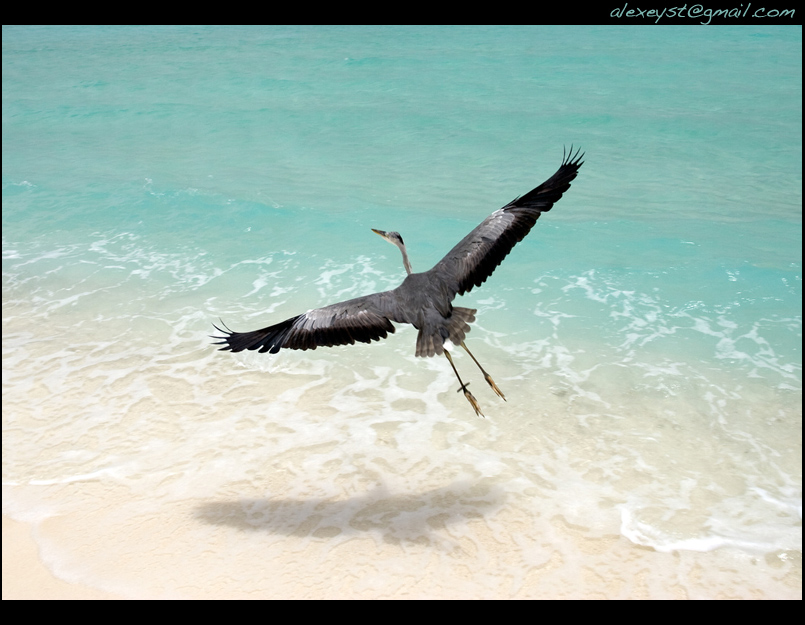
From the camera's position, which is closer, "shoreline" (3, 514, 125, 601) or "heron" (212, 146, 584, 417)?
"shoreline" (3, 514, 125, 601)

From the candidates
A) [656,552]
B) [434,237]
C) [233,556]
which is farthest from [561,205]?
[233,556]

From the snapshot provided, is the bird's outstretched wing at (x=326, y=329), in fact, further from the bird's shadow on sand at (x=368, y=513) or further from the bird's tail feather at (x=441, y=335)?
the bird's shadow on sand at (x=368, y=513)

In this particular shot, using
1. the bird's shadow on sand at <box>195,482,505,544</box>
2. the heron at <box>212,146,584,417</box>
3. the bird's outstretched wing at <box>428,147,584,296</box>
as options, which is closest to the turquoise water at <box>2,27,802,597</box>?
the bird's shadow on sand at <box>195,482,505,544</box>

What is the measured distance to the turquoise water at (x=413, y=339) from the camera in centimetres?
553

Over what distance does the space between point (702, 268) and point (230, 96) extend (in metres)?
13.0

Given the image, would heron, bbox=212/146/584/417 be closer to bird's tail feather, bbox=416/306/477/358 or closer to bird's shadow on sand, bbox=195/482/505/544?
bird's tail feather, bbox=416/306/477/358

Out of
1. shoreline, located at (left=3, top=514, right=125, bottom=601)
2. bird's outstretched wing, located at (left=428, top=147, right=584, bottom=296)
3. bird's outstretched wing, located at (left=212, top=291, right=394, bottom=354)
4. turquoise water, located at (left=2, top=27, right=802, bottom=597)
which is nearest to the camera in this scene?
shoreline, located at (left=3, top=514, right=125, bottom=601)

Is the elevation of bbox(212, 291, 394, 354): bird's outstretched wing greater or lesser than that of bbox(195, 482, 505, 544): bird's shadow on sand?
greater

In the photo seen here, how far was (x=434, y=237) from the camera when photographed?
11.2m

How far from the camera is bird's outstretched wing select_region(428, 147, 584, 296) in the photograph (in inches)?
223

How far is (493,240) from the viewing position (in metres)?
5.86

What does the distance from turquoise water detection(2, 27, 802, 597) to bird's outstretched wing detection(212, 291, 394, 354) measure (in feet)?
4.56

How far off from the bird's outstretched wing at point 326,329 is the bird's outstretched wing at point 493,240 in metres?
0.56

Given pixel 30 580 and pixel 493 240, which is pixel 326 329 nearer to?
pixel 493 240
